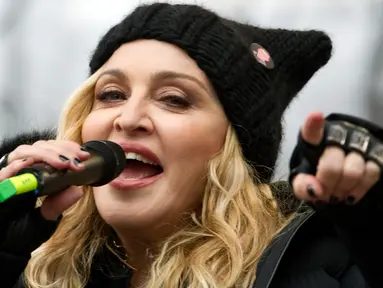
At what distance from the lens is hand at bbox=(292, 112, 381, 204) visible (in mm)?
1423

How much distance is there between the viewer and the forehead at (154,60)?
2.30 m

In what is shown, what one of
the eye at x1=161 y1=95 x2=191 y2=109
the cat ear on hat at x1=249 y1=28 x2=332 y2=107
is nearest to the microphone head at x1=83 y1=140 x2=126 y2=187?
the eye at x1=161 y1=95 x2=191 y2=109

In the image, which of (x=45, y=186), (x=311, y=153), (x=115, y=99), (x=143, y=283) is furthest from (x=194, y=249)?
(x=311, y=153)

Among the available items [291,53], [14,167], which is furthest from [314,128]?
[291,53]

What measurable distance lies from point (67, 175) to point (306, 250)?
655 mm

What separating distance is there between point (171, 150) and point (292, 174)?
75 centimetres

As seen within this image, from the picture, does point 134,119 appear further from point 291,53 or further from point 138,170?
point 291,53

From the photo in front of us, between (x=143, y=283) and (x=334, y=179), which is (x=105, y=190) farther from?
(x=334, y=179)

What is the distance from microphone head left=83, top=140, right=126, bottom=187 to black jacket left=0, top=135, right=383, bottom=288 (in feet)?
0.88

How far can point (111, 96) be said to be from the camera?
93.9 inches

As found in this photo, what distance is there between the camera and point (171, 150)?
2203 mm

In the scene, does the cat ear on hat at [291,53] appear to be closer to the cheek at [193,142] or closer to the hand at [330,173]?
the cheek at [193,142]

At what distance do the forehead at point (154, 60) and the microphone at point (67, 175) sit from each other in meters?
0.43

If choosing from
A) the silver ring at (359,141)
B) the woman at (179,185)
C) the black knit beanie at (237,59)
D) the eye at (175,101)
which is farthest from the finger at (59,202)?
the silver ring at (359,141)
